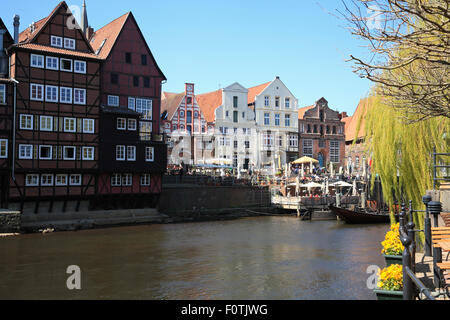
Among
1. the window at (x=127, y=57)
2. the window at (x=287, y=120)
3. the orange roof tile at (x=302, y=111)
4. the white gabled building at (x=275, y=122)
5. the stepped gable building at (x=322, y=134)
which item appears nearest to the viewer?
the window at (x=127, y=57)

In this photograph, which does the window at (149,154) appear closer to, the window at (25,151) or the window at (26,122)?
the window at (25,151)

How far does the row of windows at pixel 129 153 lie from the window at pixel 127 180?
1.53 meters

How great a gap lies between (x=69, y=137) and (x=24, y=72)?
545 cm

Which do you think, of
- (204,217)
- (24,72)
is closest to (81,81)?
(24,72)

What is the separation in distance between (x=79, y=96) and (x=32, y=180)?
23.1 feet

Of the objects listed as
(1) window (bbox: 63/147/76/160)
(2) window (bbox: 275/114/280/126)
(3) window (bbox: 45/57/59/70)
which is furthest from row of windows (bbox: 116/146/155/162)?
(2) window (bbox: 275/114/280/126)

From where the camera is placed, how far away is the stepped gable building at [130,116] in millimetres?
36312

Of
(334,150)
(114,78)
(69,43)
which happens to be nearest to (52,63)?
(69,43)

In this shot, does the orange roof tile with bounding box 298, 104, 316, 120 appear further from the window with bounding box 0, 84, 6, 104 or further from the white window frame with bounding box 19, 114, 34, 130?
the window with bounding box 0, 84, 6, 104

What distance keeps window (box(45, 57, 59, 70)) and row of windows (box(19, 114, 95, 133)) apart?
362cm

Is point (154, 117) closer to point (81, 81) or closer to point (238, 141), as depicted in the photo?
point (81, 81)

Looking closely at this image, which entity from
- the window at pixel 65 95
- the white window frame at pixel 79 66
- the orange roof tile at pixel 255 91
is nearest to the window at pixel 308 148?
the orange roof tile at pixel 255 91

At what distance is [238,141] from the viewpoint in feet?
201

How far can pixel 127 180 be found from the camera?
37.8 meters
